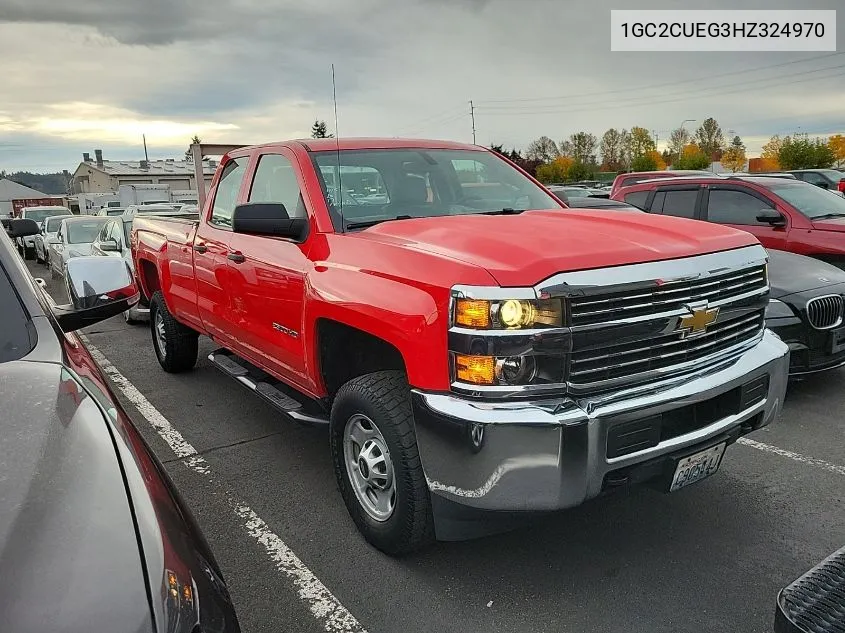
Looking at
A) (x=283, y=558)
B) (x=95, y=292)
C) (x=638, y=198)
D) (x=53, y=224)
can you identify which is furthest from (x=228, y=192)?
(x=53, y=224)

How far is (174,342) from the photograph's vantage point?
6.42 m

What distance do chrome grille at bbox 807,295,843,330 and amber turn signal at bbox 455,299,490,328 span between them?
3.71 m

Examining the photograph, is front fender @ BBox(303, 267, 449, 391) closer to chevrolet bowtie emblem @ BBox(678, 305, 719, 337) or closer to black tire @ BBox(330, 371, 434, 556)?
black tire @ BBox(330, 371, 434, 556)

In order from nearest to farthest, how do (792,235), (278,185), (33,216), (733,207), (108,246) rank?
(278,185) < (792,235) < (733,207) < (108,246) < (33,216)

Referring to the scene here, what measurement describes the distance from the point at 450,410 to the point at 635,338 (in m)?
0.78

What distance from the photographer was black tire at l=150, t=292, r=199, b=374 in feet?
20.8

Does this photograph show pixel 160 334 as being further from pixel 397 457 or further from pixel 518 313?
pixel 518 313

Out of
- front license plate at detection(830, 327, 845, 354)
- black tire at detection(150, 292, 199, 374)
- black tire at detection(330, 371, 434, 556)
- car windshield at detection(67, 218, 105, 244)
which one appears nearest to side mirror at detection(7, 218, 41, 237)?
black tire at detection(330, 371, 434, 556)

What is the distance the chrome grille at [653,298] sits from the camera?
2.57 m

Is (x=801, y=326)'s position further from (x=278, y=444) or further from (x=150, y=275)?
(x=150, y=275)

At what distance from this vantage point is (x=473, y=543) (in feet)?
11.0

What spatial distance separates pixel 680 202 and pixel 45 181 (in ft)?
329

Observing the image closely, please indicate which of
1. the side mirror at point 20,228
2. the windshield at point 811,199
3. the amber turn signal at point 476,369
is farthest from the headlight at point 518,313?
the windshield at point 811,199

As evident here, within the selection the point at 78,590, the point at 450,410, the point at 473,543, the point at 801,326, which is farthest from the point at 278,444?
the point at 801,326
